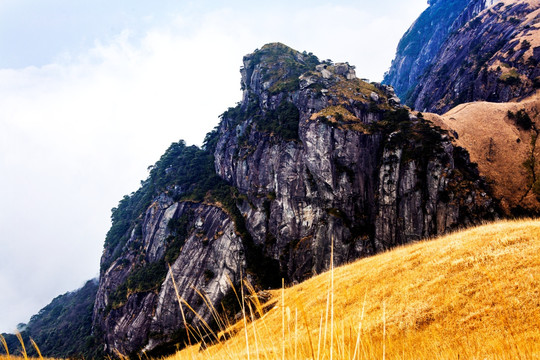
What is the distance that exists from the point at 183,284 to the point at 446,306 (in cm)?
4901

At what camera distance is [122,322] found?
49.7m

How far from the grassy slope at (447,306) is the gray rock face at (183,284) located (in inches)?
1437

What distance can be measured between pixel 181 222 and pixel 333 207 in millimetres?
33703

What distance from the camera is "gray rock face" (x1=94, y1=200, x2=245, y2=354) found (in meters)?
46.9

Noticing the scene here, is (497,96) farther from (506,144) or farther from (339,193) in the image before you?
(339,193)

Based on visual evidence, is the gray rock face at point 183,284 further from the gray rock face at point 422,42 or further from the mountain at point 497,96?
the gray rock face at point 422,42

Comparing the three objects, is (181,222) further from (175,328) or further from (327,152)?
(327,152)

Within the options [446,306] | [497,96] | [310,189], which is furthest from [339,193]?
[497,96]

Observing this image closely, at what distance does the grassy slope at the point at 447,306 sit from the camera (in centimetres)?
552

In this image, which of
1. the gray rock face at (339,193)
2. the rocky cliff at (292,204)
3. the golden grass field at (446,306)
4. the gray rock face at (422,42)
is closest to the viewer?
the golden grass field at (446,306)

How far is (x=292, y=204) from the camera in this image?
48.3m

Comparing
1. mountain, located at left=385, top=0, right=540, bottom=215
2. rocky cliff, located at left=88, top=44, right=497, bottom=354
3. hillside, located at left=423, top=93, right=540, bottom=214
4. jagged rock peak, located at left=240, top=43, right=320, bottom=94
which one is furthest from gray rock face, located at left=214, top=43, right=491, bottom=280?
jagged rock peak, located at left=240, top=43, right=320, bottom=94

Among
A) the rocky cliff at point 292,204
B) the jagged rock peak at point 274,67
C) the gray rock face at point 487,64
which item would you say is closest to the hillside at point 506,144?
the rocky cliff at point 292,204

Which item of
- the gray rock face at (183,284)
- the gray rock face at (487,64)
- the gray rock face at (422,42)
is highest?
the gray rock face at (422,42)
